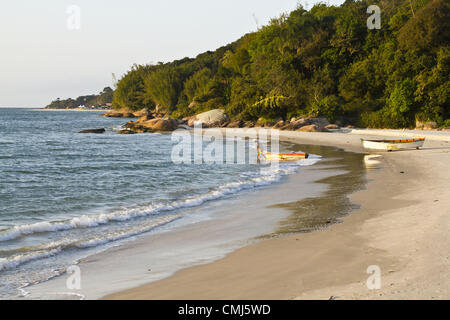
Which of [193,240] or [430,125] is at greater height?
[430,125]

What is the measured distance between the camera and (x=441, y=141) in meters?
32.0

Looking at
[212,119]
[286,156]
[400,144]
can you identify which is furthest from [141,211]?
[212,119]

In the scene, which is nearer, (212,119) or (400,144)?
(400,144)

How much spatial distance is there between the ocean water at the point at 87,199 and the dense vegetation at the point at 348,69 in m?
26.3

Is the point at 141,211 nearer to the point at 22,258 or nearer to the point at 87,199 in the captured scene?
the point at 87,199

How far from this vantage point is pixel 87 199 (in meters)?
15.1

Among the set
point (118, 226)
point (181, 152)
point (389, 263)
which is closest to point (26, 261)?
point (118, 226)

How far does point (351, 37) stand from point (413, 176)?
149 ft

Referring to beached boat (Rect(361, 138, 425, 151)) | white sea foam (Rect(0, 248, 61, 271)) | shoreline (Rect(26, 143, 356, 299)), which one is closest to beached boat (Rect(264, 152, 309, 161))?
beached boat (Rect(361, 138, 425, 151))

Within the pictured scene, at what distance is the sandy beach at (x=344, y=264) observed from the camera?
18.9ft

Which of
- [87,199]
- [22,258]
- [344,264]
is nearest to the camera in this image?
[344,264]

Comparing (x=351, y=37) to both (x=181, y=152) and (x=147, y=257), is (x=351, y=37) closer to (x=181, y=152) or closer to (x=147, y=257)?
(x=181, y=152)

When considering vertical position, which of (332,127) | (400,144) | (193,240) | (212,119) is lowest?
(193,240)

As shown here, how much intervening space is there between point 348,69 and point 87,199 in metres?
47.6
